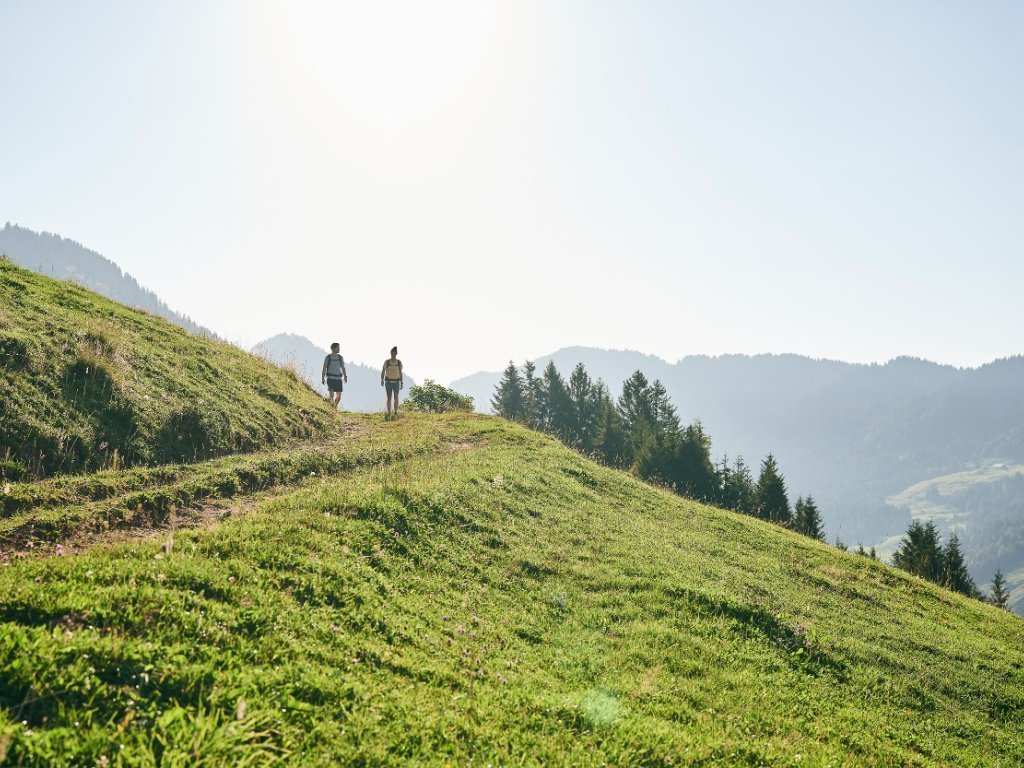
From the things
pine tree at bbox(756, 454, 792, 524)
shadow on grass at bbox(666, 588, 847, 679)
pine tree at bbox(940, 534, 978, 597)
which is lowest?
pine tree at bbox(940, 534, 978, 597)

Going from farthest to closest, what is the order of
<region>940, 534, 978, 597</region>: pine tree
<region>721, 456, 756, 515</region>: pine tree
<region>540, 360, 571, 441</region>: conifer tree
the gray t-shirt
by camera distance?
<region>540, 360, 571, 441</region>: conifer tree, <region>721, 456, 756, 515</region>: pine tree, <region>940, 534, 978, 597</region>: pine tree, the gray t-shirt

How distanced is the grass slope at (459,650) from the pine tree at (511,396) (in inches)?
2951

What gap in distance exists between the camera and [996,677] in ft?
40.3

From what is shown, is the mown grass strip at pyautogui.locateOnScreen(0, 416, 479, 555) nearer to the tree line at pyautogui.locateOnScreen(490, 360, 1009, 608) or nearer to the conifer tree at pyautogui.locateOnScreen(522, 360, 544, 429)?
the tree line at pyautogui.locateOnScreen(490, 360, 1009, 608)

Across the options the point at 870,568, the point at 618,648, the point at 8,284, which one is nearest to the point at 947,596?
the point at 870,568

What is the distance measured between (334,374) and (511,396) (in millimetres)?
67334

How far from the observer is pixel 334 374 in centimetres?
2725

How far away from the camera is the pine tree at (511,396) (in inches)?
3620

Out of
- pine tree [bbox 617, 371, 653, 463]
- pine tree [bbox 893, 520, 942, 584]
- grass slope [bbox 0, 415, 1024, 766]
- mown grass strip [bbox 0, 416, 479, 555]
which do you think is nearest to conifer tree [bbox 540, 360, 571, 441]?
pine tree [bbox 617, 371, 653, 463]

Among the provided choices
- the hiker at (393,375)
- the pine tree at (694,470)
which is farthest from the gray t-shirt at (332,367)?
the pine tree at (694,470)

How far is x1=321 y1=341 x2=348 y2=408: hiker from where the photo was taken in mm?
27141

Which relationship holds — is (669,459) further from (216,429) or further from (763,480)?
(216,429)

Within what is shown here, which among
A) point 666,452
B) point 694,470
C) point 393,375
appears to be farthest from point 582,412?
point 393,375

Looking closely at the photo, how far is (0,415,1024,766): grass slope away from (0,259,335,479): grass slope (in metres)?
4.22
